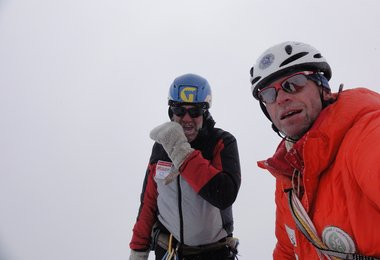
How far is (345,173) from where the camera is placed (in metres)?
1.28

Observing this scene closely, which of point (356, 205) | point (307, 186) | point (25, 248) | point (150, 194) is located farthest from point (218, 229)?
point (25, 248)

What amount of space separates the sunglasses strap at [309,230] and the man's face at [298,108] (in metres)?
0.39

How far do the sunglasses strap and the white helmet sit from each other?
0.76 metres

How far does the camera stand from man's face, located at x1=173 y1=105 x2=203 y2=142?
3133 mm

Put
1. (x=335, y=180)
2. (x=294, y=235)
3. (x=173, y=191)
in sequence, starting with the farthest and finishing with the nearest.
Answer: (x=173, y=191), (x=294, y=235), (x=335, y=180)

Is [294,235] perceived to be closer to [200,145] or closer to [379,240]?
[379,240]

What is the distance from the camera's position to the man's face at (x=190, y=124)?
123 inches

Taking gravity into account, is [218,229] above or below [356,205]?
below

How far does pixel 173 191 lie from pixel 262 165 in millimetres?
1187

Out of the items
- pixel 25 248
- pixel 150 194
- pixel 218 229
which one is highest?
pixel 150 194

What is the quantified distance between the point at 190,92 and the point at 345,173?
2116 millimetres

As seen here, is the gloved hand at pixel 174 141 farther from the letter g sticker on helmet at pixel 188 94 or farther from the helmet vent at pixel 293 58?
the helmet vent at pixel 293 58

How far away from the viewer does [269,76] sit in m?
1.99

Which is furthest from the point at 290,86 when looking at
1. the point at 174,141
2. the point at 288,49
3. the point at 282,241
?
the point at 174,141
